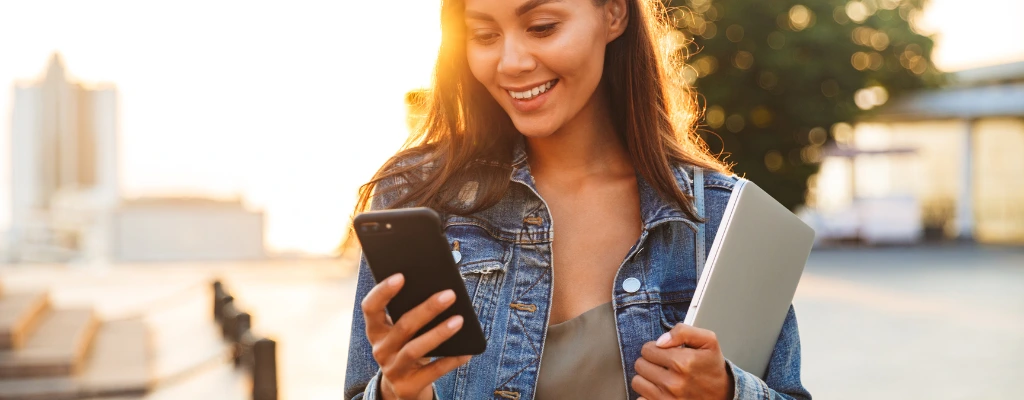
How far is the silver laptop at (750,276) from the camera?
178cm

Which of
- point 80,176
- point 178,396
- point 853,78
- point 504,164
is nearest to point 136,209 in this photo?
point 80,176

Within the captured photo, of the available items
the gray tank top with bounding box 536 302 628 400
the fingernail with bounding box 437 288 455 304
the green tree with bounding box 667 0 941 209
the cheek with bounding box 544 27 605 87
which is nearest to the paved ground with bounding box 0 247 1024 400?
the green tree with bounding box 667 0 941 209

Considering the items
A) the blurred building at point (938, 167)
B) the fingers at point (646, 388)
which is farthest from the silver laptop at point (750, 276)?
the blurred building at point (938, 167)

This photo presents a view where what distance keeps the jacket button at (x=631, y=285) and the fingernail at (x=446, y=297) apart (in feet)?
1.75

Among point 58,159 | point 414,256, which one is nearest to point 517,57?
point 414,256

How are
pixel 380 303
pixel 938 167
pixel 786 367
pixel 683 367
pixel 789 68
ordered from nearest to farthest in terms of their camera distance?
pixel 380 303 → pixel 683 367 → pixel 786 367 → pixel 789 68 → pixel 938 167

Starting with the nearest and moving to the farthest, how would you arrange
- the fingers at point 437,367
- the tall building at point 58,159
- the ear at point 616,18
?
the fingers at point 437,367, the ear at point 616,18, the tall building at point 58,159

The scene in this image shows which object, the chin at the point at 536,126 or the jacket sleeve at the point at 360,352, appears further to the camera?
the chin at the point at 536,126

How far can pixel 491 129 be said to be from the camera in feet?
7.23

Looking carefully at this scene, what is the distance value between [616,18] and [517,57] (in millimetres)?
349

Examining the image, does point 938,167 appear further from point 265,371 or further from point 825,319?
point 265,371

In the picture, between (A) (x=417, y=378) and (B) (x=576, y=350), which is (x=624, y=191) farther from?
(A) (x=417, y=378)

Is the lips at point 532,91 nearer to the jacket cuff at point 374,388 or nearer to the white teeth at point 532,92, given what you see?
the white teeth at point 532,92

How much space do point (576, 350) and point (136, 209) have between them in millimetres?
19095
